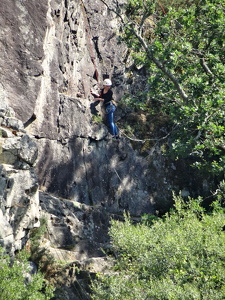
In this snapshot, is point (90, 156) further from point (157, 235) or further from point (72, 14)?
point (157, 235)

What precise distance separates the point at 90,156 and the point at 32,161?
5206 millimetres

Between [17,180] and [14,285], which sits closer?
[14,285]

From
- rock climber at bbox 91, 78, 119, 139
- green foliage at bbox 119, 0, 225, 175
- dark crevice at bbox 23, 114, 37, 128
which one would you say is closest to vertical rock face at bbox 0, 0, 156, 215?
dark crevice at bbox 23, 114, 37, 128

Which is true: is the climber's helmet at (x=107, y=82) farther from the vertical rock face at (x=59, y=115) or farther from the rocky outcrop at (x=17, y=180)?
the rocky outcrop at (x=17, y=180)

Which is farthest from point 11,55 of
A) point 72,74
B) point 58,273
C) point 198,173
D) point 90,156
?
point 198,173

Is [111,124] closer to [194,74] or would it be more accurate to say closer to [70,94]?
[70,94]

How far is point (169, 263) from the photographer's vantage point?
11812 millimetres

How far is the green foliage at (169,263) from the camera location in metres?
10.8

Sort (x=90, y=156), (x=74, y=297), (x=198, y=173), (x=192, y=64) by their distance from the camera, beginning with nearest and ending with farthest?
1. (x=74, y=297)
2. (x=192, y=64)
3. (x=90, y=156)
4. (x=198, y=173)

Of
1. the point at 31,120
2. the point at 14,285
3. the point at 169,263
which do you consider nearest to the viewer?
the point at 14,285

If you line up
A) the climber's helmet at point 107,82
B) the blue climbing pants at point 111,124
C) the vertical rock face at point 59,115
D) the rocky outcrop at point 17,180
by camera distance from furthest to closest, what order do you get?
the blue climbing pants at point 111,124
the climber's helmet at point 107,82
the vertical rock face at point 59,115
the rocky outcrop at point 17,180

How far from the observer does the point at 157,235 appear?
12555 millimetres

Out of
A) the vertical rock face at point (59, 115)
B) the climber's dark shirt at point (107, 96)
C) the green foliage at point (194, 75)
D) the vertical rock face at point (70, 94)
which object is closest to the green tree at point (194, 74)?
the green foliage at point (194, 75)

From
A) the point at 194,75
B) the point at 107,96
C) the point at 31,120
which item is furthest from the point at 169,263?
the point at 107,96
